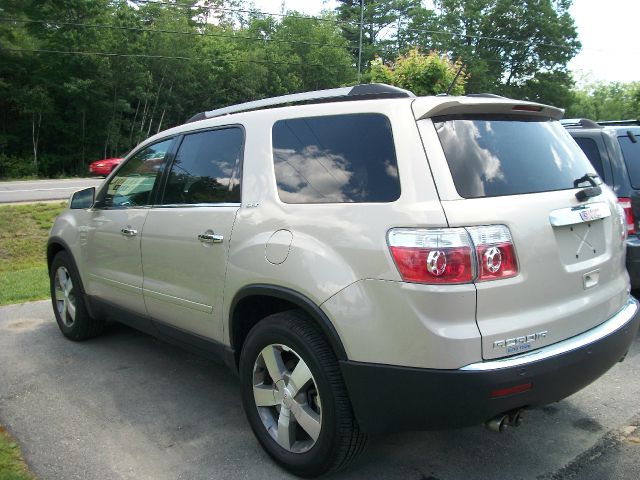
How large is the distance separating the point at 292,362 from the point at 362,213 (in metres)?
0.91

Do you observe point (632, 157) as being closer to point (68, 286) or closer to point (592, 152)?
point (592, 152)

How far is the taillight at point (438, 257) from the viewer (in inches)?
89.2

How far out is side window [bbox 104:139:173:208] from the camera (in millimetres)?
3994

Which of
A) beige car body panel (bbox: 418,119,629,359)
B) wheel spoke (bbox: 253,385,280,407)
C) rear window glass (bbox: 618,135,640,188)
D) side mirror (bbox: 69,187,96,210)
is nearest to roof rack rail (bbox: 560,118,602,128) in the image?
rear window glass (bbox: 618,135,640,188)

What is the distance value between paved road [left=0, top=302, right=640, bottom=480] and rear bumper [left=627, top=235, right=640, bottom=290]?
23.5 inches

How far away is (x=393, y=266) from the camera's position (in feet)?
7.65

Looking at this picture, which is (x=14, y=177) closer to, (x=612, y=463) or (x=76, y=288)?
(x=76, y=288)

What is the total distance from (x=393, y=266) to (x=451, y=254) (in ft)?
0.80

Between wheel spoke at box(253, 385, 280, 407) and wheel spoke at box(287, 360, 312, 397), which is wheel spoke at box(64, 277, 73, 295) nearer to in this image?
wheel spoke at box(253, 385, 280, 407)

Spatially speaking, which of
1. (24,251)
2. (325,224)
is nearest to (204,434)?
(325,224)

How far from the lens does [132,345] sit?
196 inches

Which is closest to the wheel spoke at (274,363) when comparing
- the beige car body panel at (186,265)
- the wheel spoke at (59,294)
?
the beige car body panel at (186,265)

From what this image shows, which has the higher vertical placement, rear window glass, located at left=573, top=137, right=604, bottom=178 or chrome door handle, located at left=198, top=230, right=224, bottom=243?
rear window glass, located at left=573, top=137, right=604, bottom=178

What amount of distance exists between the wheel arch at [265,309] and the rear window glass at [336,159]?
486 millimetres
